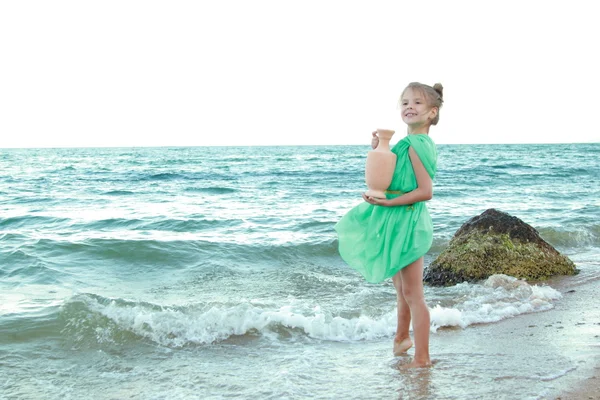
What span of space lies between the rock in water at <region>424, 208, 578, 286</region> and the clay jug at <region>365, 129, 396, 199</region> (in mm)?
3293

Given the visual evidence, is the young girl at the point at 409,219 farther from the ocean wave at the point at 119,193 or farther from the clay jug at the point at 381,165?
the ocean wave at the point at 119,193

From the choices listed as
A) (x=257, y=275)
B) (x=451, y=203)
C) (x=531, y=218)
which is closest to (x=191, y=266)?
(x=257, y=275)

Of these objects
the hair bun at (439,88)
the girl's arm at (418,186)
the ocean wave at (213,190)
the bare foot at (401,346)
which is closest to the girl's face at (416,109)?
the hair bun at (439,88)

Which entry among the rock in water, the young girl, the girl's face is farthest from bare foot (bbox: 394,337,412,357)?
the rock in water

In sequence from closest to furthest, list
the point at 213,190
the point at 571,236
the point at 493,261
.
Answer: the point at 493,261, the point at 571,236, the point at 213,190

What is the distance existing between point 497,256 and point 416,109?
3.63 meters

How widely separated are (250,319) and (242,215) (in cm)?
795

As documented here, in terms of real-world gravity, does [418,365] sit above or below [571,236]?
above

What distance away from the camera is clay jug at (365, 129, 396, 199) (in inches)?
130

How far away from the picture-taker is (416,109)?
3.41 m

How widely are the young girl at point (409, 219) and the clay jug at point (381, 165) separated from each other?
5 cm

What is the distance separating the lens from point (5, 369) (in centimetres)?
386

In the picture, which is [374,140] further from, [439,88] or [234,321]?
[234,321]

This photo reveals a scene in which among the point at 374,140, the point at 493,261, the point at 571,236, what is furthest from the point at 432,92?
the point at 571,236
